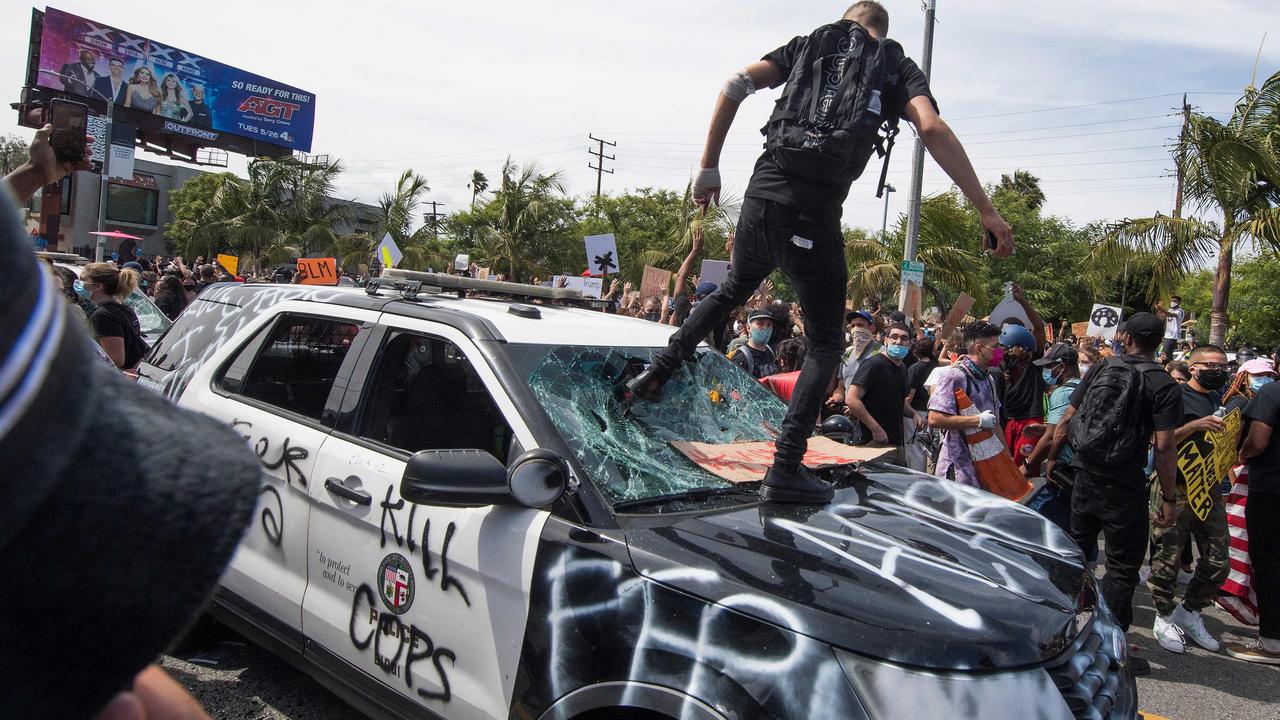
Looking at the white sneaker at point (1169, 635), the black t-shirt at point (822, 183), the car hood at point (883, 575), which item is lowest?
the white sneaker at point (1169, 635)

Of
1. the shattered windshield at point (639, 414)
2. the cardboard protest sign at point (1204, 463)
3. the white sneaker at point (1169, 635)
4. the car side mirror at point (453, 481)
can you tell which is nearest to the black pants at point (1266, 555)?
the cardboard protest sign at point (1204, 463)

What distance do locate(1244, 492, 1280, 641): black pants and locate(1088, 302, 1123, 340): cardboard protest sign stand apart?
8847 millimetres

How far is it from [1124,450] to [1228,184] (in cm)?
947

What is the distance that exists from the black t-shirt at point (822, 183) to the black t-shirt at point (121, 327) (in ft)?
16.0

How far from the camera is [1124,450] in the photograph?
4.69 metres

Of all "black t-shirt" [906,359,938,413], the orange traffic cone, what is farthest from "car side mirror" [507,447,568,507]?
"black t-shirt" [906,359,938,413]

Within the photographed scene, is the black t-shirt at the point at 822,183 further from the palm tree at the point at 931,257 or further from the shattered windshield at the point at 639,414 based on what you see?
the palm tree at the point at 931,257

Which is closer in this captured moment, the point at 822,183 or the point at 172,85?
the point at 822,183

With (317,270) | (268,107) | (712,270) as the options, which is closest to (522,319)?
(317,270)

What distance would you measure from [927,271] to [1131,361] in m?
14.2

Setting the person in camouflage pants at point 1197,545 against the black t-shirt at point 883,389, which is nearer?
the person in camouflage pants at point 1197,545

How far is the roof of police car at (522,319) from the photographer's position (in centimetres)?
319

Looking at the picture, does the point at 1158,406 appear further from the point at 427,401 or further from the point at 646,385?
the point at 427,401

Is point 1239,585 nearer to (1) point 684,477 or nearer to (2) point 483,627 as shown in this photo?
(1) point 684,477
